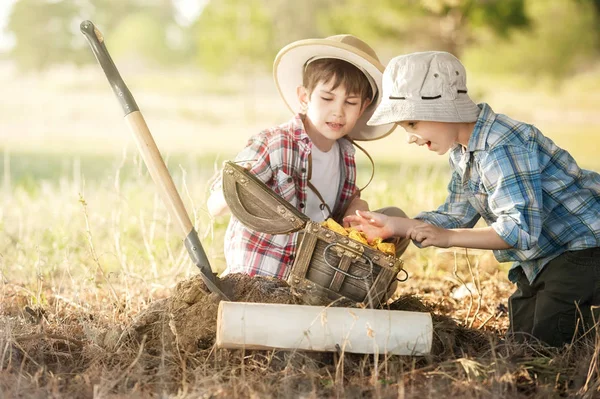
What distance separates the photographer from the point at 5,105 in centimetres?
2489

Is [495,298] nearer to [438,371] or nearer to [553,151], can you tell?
[553,151]

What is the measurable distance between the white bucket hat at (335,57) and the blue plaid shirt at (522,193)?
0.61m

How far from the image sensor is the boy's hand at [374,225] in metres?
3.06

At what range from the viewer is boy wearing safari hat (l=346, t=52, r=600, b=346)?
9.78 ft

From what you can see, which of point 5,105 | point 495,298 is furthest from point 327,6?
point 495,298

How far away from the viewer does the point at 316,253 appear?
9.69ft

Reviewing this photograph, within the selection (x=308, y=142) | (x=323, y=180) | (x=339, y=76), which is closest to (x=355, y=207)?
(x=323, y=180)

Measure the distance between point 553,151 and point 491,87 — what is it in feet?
90.7

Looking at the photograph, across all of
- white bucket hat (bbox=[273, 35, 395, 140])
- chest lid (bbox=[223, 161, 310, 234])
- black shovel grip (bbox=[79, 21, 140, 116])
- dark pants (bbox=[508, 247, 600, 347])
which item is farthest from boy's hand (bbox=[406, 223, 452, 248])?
black shovel grip (bbox=[79, 21, 140, 116])

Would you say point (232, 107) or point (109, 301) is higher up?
point (232, 107)

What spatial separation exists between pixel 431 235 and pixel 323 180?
949 millimetres

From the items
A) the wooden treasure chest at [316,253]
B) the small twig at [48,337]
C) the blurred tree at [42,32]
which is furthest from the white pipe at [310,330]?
the blurred tree at [42,32]

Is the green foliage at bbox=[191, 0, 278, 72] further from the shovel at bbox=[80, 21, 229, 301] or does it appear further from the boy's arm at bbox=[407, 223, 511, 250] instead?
the boy's arm at bbox=[407, 223, 511, 250]

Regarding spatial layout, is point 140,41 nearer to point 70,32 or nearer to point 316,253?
point 70,32
